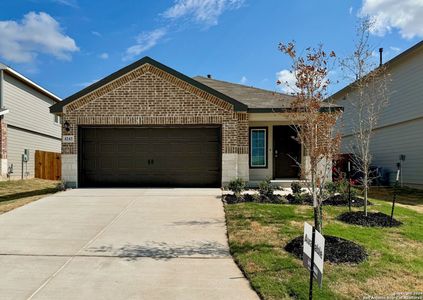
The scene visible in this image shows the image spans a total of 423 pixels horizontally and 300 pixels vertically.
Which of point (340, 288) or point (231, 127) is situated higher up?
point (231, 127)

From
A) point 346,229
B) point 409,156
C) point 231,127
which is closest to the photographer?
point 346,229

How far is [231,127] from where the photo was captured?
13617mm

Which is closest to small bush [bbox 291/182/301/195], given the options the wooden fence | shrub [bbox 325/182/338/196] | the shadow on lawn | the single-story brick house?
shrub [bbox 325/182/338/196]

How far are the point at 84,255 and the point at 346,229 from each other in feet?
16.8

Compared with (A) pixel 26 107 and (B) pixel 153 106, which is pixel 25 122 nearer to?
(A) pixel 26 107

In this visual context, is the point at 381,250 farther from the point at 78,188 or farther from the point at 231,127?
the point at 78,188

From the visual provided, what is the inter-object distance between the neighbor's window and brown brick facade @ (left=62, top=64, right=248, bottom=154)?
1.54 metres

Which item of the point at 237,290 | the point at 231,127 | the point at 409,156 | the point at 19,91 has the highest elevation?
the point at 19,91

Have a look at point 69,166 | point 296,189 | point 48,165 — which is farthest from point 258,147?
point 48,165

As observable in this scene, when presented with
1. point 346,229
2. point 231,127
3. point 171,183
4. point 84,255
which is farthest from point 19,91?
point 346,229

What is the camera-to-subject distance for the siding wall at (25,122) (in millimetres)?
19969

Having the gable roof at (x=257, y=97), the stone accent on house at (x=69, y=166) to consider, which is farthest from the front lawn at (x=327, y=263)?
the stone accent on house at (x=69, y=166)

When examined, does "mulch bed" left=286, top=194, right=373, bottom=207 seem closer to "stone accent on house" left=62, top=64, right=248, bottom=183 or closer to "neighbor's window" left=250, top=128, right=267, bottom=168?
"stone accent on house" left=62, top=64, right=248, bottom=183

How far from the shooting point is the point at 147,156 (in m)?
14.1
